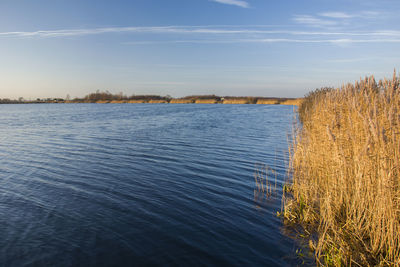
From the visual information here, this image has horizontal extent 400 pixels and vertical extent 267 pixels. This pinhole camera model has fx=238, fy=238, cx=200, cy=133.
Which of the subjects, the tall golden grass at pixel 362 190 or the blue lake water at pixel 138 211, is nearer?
the tall golden grass at pixel 362 190

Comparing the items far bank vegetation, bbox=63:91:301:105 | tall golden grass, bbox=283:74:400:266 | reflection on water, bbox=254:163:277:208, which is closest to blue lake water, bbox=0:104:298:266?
reflection on water, bbox=254:163:277:208

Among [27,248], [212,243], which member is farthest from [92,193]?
[212,243]

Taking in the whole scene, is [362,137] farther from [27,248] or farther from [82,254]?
[27,248]

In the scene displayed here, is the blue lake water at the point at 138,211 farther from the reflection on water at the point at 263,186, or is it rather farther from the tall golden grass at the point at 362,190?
the tall golden grass at the point at 362,190

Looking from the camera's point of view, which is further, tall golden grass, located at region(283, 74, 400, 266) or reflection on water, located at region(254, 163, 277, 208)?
reflection on water, located at region(254, 163, 277, 208)

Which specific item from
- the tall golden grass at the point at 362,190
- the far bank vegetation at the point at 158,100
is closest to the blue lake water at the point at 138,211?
the tall golden grass at the point at 362,190

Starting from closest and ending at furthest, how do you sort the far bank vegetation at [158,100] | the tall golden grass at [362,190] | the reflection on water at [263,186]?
the tall golden grass at [362,190] < the reflection on water at [263,186] < the far bank vegetation at [158,100]

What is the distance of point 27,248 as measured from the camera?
16.1 feet

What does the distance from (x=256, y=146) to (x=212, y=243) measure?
433 inches

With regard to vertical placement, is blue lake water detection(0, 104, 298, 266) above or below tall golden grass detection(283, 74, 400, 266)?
below

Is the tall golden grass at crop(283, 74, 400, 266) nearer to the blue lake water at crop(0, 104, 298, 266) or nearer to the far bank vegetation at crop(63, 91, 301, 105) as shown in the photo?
the blue lake water at crop(0, 104, 298, 266)

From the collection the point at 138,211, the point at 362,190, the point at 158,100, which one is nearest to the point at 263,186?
the point at 362,190

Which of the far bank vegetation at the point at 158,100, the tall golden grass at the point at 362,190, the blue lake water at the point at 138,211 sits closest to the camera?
the tall golden grass at the point at 362,190

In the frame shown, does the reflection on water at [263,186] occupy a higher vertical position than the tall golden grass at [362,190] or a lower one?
lower
